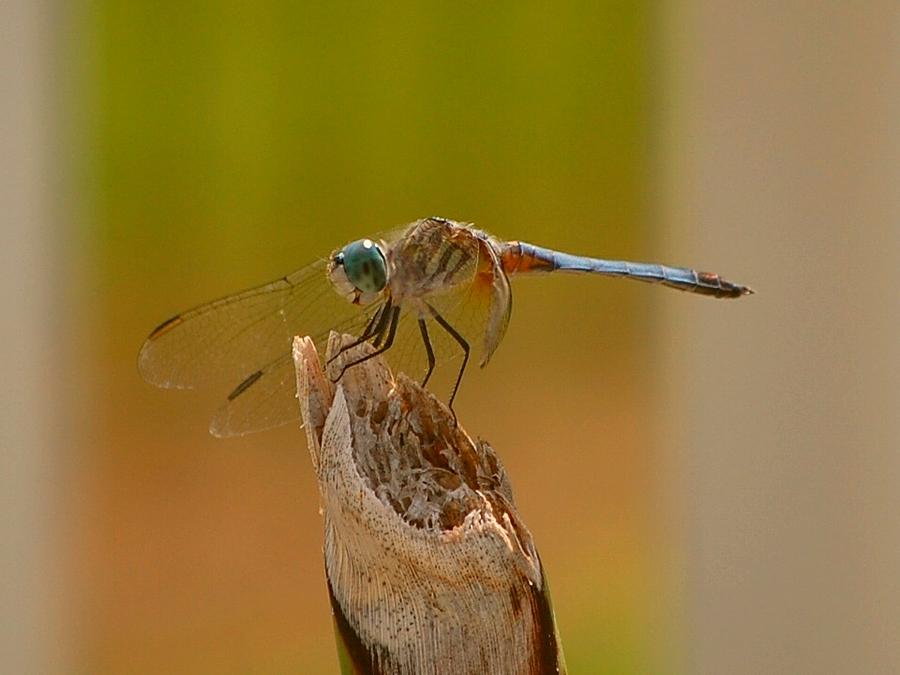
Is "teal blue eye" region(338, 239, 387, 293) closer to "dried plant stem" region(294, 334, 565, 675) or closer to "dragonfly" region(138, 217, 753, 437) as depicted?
"dragonfly" region(138, 217, 753, 437)

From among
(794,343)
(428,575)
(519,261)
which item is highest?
(519,261)

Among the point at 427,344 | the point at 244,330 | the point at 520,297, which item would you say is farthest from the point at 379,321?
the point at 520,297

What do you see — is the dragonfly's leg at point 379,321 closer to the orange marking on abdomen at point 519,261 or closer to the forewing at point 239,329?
the forewing at point 239,329

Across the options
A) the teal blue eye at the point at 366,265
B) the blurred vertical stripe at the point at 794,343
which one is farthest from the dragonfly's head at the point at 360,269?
the blurred vertical stripe at the point at 794,343

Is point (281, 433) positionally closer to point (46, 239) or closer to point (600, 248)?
point (46, 239)

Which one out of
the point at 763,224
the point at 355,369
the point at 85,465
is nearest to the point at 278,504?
the point at 85,465

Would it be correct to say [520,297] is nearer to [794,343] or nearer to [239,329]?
[794,343]
